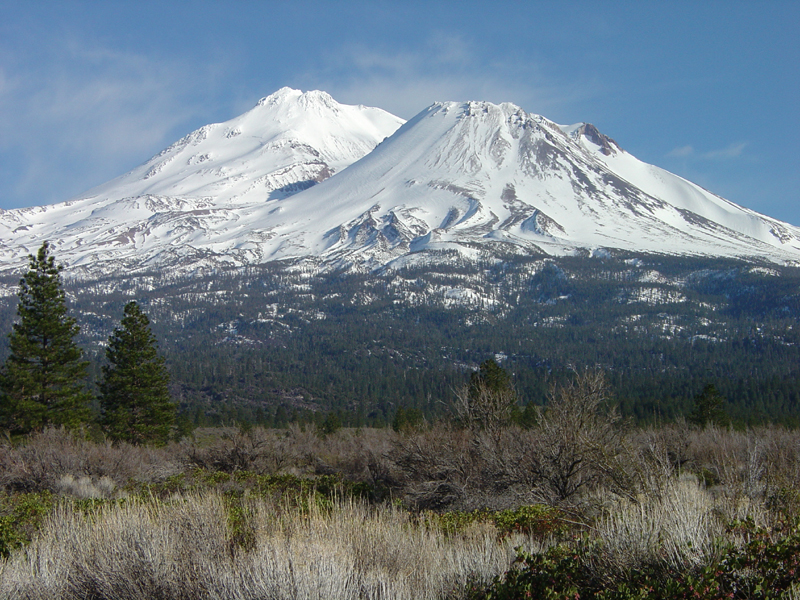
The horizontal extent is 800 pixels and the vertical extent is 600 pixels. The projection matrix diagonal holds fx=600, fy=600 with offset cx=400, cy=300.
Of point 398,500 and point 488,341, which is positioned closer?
point 398,500

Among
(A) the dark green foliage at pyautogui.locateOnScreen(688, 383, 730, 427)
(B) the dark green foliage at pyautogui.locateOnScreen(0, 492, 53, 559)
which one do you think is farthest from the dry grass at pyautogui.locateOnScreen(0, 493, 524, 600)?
(A) the dark green foliage at pyautogui.locateOnScreen(688, 383, 730, 427)

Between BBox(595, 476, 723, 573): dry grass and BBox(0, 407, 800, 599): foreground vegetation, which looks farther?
BBox(595, 476, 723, 573): dry grass

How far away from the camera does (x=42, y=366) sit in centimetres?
2861

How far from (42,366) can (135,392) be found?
524 centimetres

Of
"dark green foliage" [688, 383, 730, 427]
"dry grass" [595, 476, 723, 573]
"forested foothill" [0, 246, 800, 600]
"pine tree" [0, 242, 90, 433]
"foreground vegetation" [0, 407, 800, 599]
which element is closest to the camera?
"foreground vegetation" [0, 407, 800, 599]

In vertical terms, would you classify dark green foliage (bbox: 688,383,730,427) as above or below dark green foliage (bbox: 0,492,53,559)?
below

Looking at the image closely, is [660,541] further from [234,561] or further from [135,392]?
[135,392]

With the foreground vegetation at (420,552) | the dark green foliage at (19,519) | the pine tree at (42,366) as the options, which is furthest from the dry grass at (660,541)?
the pine tree at (42,366)

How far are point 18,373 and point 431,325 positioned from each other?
14646 centimetres

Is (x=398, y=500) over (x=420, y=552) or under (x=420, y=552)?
under

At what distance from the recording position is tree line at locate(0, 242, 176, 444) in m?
27.1

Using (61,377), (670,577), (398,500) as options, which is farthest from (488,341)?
(670,577)

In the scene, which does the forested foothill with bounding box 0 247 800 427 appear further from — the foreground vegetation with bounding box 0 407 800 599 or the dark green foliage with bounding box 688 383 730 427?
the foreground vegetation with bounding box 0 407 800 599

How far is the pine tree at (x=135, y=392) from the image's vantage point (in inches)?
1267
